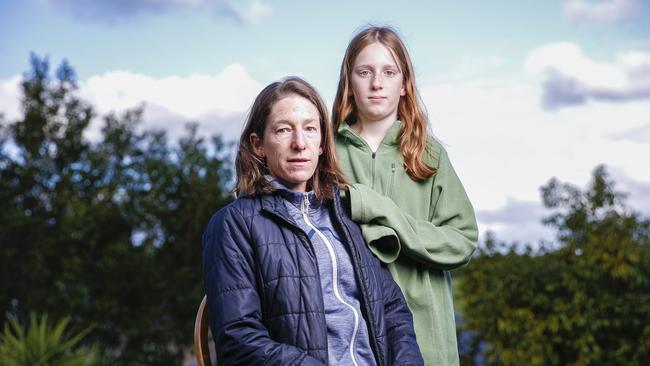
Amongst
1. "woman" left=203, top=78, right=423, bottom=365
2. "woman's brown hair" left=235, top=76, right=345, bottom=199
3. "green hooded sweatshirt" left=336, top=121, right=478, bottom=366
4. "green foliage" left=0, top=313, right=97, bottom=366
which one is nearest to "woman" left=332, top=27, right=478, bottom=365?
"green hooded sweatshirt" left=336, top=121, right=478, bottom=366

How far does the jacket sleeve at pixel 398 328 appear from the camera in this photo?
259 centimetres

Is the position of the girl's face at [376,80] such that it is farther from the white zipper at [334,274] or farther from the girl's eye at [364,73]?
the white zipper at [334,274]

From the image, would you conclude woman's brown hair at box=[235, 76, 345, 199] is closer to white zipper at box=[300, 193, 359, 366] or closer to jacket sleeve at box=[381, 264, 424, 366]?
white zipper at box=[300, 193, 359, 366]

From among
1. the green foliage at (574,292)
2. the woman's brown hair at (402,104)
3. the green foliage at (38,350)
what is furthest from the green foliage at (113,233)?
the woman's brown hair at (402,104)

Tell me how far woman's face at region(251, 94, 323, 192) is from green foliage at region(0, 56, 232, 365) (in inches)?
244

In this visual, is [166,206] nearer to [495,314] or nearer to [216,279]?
[495,314]

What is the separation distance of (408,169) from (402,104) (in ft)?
0.92

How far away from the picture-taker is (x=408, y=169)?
9.95ft

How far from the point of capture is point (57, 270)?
9156mm

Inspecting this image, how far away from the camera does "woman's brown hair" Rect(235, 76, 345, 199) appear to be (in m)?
2.66

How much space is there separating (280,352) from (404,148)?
1.02 meters

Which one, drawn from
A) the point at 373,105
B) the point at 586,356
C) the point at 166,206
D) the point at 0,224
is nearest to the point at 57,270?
the point at 0,224

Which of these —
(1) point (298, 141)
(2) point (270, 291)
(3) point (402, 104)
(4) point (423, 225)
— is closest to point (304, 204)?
(1) point (298, 141)

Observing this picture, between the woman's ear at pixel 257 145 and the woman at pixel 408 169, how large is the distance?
1.09 feet
